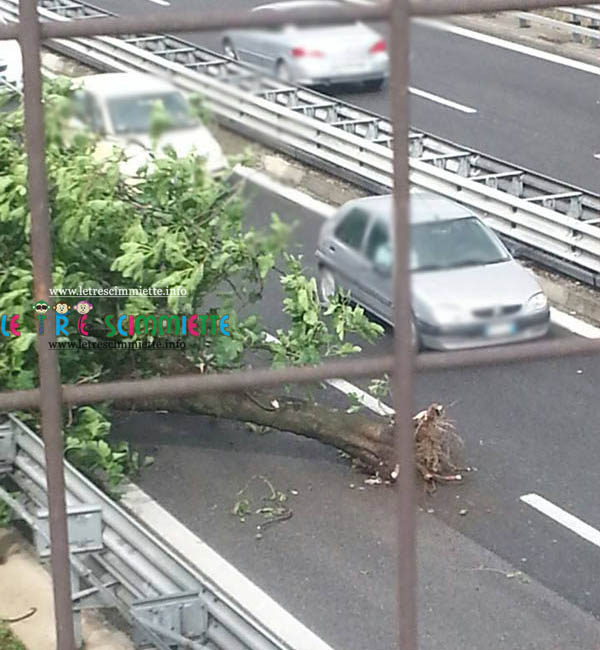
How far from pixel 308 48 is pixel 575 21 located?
981 mm

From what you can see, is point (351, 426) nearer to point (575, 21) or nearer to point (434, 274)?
point (575, 21)

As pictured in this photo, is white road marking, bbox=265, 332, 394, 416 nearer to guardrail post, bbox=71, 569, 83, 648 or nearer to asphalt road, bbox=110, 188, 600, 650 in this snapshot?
asphalt road, bbox=110, 188, 600, 650

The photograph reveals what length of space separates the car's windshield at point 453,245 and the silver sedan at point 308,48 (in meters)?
0.31

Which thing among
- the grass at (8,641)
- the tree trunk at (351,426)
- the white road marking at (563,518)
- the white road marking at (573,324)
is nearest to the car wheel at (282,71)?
the white road marking at (573,324)

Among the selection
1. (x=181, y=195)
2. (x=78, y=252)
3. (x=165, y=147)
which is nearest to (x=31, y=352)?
(x=78, y=252)

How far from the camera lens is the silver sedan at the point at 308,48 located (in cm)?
271

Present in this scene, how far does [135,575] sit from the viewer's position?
16.5 feet

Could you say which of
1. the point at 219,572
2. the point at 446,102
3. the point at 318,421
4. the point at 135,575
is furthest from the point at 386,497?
the point at 446,102

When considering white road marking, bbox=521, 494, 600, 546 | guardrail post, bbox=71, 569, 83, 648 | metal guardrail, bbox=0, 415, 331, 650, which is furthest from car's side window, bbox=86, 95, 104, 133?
white road marking, bbox=521, 494, 600, 546

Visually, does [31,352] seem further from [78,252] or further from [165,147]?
[165,147]

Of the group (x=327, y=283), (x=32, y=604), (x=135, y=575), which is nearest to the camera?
(x=327, y=283)

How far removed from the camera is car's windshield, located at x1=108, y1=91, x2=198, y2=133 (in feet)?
9.23

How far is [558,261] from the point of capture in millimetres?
3617

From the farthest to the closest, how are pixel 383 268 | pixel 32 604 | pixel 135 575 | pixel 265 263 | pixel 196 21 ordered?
pixel 32 604 → pixel 135 575 → pixel 265 263 → pixel 383 268 → pixel 196 21
